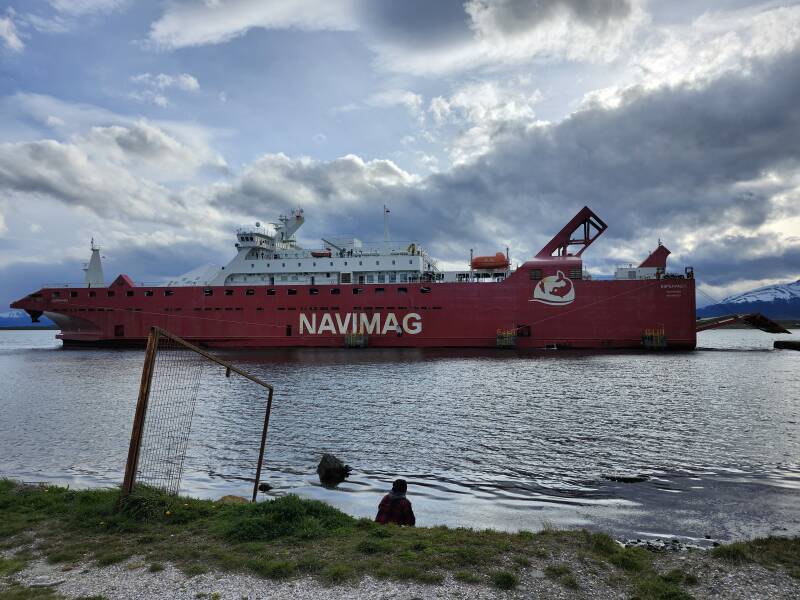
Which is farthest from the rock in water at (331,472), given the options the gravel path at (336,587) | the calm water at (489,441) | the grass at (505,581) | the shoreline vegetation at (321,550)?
the grass at (505,581)

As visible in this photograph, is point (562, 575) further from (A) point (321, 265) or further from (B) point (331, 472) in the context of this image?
(A) point (321, 265)

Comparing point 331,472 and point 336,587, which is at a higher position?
point 336,587

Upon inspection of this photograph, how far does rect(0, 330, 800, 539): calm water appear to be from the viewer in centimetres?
754

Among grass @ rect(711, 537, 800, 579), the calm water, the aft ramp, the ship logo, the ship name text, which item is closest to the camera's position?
grass @ rect(711, 537, 800, 579)

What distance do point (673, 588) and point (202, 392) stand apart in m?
18.0

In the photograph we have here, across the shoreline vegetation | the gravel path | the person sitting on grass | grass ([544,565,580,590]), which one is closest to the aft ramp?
the shoreline vegetation

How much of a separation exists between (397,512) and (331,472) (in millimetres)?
2740

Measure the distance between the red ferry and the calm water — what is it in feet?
33.5

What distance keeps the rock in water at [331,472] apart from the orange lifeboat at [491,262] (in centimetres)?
2765

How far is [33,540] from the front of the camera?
5.32 m

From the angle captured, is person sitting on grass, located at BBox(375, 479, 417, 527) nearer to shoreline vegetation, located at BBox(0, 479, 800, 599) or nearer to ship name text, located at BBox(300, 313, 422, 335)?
shoreline vegetation, located at BBox(0, 479, 800, 599)

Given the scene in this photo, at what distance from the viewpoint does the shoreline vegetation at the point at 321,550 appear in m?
4.47

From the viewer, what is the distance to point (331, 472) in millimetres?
8805

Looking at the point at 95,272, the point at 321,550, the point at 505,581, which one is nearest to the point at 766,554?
the point at 505,581
